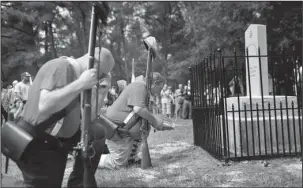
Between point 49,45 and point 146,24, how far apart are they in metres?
12.0

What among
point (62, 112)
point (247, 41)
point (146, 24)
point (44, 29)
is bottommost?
point (62, 112)

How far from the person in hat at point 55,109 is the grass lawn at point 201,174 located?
4.37 ft

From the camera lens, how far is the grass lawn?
154 inches

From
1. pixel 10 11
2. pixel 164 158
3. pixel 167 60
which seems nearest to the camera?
pixel 164 158

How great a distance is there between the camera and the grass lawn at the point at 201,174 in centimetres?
392

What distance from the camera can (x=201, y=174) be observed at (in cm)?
444

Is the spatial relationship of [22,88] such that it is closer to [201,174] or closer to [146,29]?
[201,174]

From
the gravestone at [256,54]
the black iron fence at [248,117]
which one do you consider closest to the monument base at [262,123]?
the black iron fence at [248,117]

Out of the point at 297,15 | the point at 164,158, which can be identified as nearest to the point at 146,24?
the point at 297,15

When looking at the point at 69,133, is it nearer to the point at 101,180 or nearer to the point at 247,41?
the point at 101,180

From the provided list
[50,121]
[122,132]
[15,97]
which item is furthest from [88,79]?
[15,97]

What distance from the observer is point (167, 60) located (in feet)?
100

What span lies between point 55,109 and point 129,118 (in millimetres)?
2389

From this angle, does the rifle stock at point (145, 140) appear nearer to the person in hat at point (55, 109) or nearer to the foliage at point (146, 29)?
the person in hat at point (55, 109)
